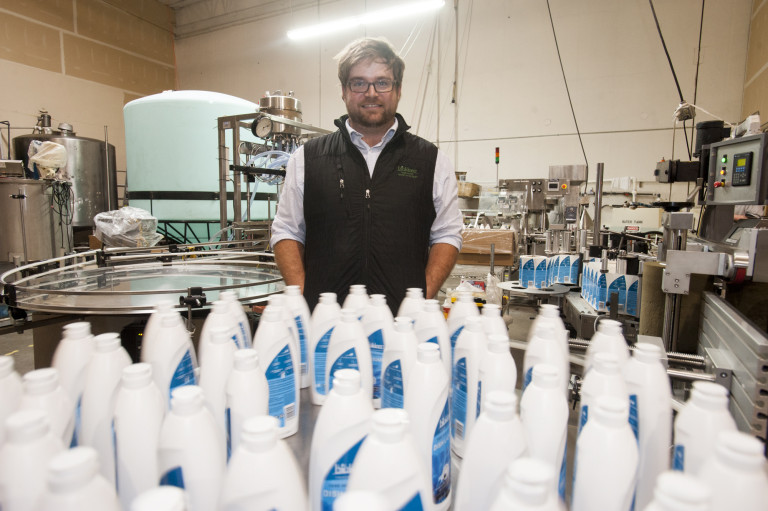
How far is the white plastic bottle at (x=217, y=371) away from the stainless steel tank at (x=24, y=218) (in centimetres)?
432

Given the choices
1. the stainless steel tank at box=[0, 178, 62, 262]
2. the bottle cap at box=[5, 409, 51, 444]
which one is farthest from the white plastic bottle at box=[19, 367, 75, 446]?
the stainless steel tank at box=[0, 178, 62, 262]

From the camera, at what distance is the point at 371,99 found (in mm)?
1467

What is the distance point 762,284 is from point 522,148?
5163 mm

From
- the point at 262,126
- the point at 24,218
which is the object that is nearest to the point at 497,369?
the point at 262,126

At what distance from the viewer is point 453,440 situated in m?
0.75

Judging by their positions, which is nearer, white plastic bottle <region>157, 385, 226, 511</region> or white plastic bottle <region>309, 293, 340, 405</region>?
white plastic bottle <region>157, 385, 226, 511</region>

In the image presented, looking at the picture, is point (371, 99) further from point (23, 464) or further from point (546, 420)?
point (23, 464)

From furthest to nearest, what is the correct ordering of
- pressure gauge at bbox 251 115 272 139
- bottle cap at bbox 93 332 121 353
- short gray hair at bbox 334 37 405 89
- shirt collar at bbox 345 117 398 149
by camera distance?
pressure gauge at bbox 251 115 272 139 → shirt collar at bbox 345 117 398 149 → short gray hair at bbox 334 37 405 89 → bottle cap at bbox 93 332 121 353

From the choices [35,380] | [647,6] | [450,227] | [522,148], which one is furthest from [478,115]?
[35,380]

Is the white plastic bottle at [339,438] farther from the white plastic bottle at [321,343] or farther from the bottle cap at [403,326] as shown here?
the white plastic bottle at [321,343]

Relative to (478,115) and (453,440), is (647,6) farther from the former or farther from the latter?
(453,440)

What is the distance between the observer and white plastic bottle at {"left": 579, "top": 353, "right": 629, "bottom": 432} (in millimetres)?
592

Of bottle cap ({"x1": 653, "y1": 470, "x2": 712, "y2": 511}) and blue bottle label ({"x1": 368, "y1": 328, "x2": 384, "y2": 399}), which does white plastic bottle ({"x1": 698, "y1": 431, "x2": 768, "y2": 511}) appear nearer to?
bottle cap ({"x1": 653, "y1": 470, "x2": 712, "y2": 511})

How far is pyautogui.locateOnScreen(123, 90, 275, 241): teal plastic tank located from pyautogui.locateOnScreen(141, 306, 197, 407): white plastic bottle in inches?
181
